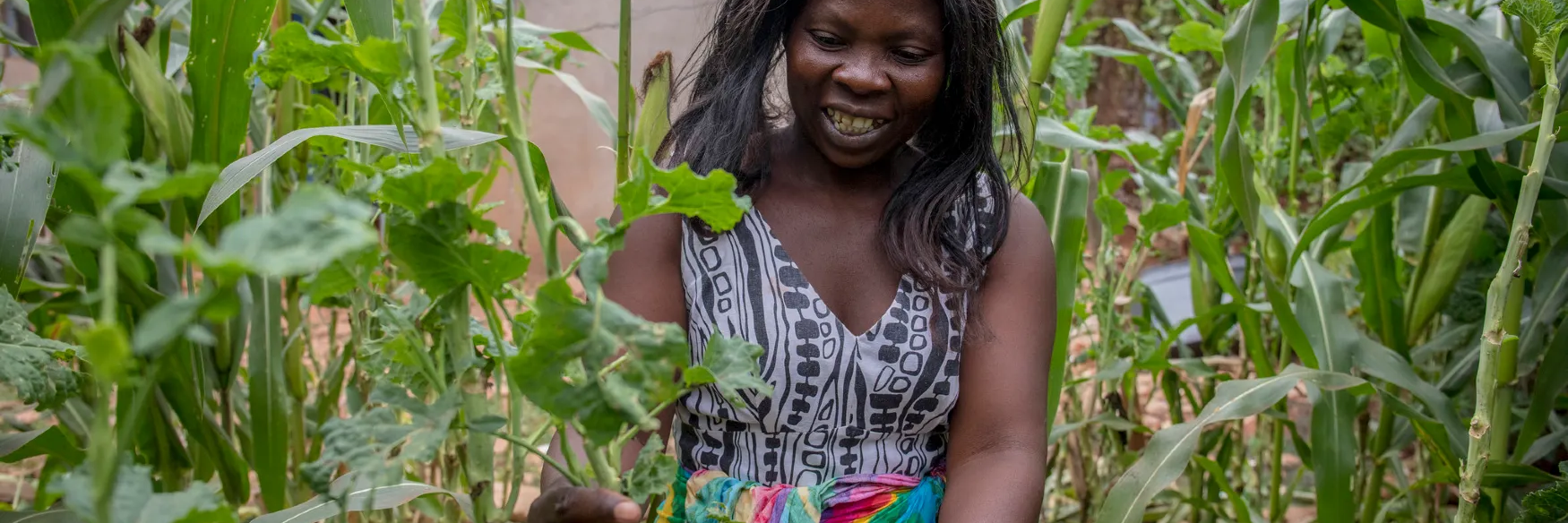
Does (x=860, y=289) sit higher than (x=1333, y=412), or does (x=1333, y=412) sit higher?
(x=860, y=289)

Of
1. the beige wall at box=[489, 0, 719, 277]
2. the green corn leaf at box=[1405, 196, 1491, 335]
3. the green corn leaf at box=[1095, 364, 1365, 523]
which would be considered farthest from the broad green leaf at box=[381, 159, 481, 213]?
the beige wall at box=[489, 0, 719, 277]

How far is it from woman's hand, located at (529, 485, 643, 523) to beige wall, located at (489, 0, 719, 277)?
5.04 ft

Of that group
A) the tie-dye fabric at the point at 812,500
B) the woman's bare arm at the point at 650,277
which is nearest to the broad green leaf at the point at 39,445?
the woman's bare arm at the point at 650,277

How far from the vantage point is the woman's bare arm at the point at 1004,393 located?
1118 millimetres

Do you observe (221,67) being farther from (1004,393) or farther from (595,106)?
(1004,393)

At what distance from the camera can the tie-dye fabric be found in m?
1.10

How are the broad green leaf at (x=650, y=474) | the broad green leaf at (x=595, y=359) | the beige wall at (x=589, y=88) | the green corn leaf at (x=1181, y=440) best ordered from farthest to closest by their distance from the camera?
the beige wall at (x=589, y=88)
the green corn leaf at (x=1181, y=440)
the broad green leaf at (x=650, y=474)
the broad green leaf at (x=595, y=359)

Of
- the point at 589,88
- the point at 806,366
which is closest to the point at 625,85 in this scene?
the point at 806,366

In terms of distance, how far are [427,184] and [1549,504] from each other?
3.62ft

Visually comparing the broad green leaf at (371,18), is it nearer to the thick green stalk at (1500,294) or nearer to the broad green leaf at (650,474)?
the broad green leaf at (650,474)

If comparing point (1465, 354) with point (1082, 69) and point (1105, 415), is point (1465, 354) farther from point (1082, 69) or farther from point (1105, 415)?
point (1082, 69)

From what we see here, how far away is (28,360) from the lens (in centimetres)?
85

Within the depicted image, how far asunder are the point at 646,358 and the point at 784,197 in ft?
2.11

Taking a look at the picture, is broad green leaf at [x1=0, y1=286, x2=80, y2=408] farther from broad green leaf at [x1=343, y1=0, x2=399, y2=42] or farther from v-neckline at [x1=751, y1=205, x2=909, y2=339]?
v-neckline at [x1=751, y1=205, x2=909, y2=339]
